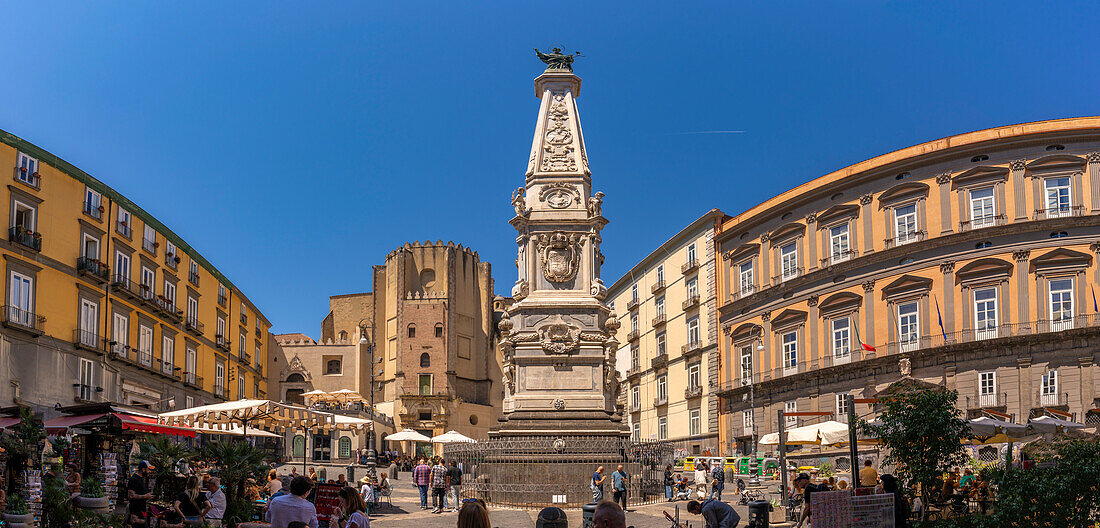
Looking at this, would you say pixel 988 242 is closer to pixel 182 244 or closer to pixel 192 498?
pixel 192 498

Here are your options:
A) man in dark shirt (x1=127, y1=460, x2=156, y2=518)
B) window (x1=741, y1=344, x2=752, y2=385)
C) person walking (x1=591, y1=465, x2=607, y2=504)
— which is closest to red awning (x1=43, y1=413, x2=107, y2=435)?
man in dark shirt (x1=127, y1=460, x2=156, y2=518)

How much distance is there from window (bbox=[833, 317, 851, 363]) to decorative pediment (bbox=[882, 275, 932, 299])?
7.98 feet

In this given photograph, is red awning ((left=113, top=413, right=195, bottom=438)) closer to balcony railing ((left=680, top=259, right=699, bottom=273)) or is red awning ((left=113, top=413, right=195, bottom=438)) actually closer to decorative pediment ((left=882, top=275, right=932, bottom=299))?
decorative pediment ((left=882, top=275, right=932, bottom=299))

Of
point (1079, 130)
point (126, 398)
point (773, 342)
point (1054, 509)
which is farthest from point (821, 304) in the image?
point (1054, 509)

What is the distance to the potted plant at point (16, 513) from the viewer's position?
42.5 feet

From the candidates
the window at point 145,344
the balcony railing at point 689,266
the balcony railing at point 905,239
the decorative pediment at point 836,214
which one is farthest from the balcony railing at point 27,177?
the balcony railing at point 905,239

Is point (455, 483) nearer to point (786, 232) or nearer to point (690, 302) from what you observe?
point (786, 232)

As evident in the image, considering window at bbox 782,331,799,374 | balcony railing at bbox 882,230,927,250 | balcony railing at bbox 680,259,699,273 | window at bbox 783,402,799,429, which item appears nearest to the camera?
balcony railing at bbox 882,230,927,250

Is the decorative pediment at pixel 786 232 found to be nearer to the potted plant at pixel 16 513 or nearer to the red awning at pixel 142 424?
the red awning at pixel 142 424

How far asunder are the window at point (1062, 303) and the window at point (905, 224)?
19.6 feet

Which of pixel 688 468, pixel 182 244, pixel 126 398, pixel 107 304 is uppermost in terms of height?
pixel 182 244

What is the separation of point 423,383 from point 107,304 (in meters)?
43.6

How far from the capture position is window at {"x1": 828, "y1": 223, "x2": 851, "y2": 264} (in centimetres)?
4462

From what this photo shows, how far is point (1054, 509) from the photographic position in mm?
11344
